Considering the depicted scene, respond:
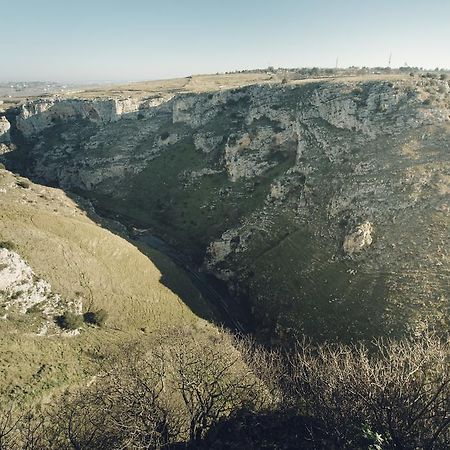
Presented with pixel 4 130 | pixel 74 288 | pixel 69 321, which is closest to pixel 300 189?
pixel 74 288

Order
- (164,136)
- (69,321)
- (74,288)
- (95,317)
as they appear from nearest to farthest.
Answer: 1. (69,321)
2. (95,317)
3. (74,288)
4. (164,136)

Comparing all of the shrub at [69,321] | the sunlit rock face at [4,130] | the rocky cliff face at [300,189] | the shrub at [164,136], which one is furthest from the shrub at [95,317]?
the sunlit rock face at [4,130]

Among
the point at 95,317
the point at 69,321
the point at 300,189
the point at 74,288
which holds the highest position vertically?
the point at 300,189

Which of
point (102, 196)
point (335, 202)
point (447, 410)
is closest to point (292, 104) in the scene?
point (335, 202)

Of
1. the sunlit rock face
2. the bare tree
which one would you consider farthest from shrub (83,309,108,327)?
the sunlit rock face

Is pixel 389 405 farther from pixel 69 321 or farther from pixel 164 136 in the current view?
pixel 164 136

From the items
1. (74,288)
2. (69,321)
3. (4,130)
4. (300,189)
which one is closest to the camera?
(69,321)
